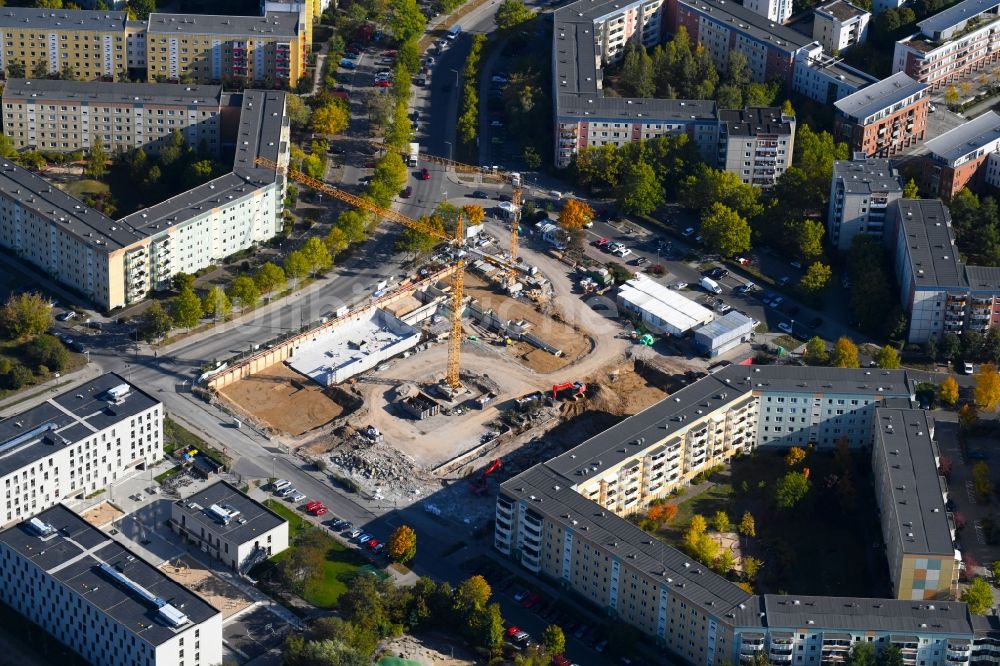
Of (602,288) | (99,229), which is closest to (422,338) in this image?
(602,288)

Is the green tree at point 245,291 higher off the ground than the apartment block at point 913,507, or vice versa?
the green tree at point 245,291

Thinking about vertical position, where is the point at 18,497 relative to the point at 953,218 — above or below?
below

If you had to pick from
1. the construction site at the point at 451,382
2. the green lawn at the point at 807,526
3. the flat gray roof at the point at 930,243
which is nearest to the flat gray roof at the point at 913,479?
the green lawn at the point at 807,526

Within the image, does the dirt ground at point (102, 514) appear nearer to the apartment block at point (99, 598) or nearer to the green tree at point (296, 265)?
the apartment block at point (99, 598)

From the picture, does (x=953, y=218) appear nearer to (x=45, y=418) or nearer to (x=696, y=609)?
(x=696, y=609)

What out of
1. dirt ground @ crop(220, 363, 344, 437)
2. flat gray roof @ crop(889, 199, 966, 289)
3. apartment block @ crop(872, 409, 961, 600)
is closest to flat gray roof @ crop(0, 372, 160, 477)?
dirt ground @ crop(220, 363, 344, 437)

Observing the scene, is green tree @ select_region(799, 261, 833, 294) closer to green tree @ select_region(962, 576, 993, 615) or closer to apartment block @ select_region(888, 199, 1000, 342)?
apartment block @ select_region(888, 199, 1000, 342)
